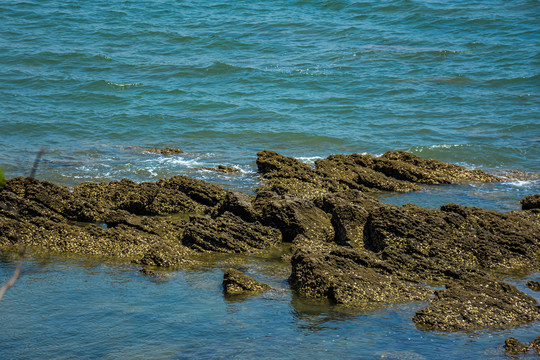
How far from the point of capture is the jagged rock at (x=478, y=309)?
7.06m

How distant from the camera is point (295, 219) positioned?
10.1 metres

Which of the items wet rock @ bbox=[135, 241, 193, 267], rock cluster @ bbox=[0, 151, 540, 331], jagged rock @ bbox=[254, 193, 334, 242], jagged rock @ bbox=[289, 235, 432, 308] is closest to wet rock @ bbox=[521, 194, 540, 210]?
rock cluster @ bbox=[0, 151, 540, 331]

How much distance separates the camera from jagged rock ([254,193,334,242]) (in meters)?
10.1

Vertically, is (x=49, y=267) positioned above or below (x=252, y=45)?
below

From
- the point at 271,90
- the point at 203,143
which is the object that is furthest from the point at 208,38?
the point at 203,143

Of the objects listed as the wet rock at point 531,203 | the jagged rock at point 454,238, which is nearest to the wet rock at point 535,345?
the jagged rock at point 454,238

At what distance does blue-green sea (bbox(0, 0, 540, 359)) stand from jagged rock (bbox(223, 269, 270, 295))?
0.17 meters

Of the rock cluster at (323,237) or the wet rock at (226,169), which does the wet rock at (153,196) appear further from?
the wet rock at (226,169)

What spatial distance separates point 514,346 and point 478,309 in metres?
0.88

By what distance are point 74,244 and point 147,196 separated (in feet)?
7.06

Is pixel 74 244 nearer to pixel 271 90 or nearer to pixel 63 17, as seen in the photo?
pixel 271 90

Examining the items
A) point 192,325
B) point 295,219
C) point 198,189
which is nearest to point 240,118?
point 198,189

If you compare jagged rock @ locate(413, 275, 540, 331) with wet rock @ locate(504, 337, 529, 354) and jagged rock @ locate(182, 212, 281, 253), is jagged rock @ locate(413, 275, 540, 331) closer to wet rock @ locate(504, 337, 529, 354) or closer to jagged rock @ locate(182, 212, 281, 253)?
wet rock @ locate(504, 337, 529, 354)

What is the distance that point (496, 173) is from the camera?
1498 cm
